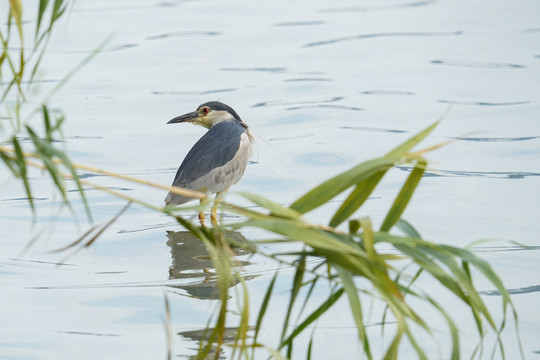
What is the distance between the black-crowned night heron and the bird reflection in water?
1.28 feet

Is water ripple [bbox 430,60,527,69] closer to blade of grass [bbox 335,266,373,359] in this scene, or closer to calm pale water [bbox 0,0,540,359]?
calm pale water [bbox 0,0,540,359]

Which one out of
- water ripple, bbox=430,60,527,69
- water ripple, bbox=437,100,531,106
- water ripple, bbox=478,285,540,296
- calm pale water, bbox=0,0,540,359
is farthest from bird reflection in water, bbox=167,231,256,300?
water ripple, bbox=430,60,527,69

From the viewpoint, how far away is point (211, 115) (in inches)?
257

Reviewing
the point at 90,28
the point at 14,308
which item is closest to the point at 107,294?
the point at 14,308

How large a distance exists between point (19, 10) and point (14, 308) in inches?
88.5

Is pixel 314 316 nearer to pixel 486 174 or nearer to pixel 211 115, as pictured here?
pixel 211 115

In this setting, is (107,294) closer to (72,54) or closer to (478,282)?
Result: (478,282)

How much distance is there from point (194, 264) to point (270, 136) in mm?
2914

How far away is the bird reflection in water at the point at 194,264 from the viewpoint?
4520mm

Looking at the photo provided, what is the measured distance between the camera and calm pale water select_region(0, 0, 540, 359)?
13.7ft

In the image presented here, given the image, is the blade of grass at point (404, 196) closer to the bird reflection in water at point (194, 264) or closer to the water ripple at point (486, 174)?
the bird reflection in water at point (194, 264)

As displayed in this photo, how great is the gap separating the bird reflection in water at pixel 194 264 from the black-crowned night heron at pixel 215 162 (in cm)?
39

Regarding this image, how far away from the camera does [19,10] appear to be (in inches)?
91.0

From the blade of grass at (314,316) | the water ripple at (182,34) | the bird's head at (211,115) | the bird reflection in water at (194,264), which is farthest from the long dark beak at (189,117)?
the water ripple at (182,34)
